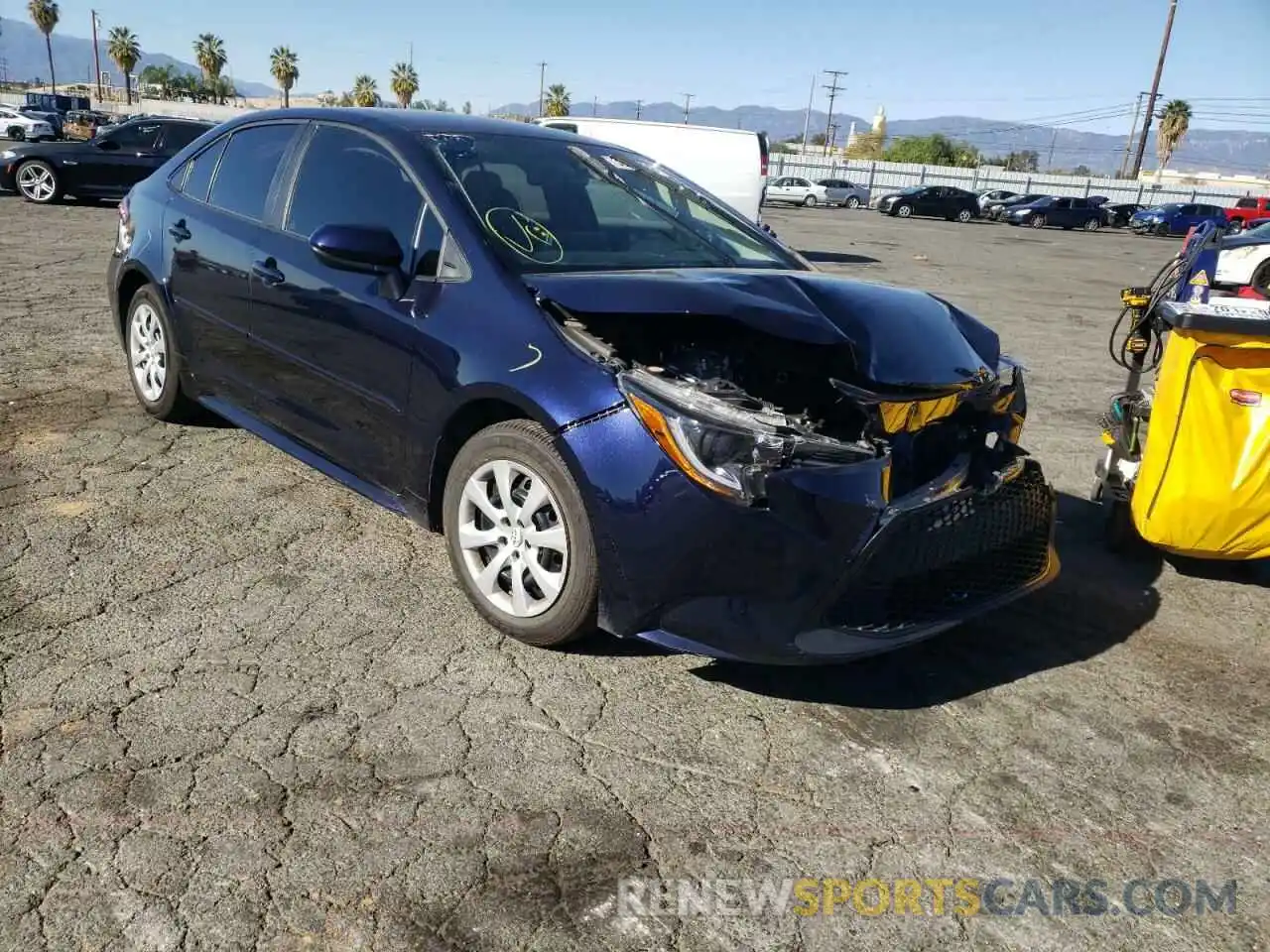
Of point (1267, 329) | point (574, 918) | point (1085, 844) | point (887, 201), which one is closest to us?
point (574, 918)

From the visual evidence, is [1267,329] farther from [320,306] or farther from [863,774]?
[320,306]

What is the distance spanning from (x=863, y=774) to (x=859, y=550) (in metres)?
0.60

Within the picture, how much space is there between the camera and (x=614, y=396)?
283 centimetres

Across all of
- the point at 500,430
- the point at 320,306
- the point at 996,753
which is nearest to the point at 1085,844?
the point at 996,753

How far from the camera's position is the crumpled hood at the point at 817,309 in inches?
114

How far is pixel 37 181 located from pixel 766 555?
1764cm

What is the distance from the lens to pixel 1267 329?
11.7ft

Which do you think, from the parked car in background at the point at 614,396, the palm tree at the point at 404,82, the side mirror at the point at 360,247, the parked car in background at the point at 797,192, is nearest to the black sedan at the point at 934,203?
the parked car in background at the point at 797,192

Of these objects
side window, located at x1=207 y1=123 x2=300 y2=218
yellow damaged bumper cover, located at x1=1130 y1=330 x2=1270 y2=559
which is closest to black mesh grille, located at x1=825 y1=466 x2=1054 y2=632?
yellow damaged bumper cover, located at x1=1130 y1=330 x2=1270 y2=559

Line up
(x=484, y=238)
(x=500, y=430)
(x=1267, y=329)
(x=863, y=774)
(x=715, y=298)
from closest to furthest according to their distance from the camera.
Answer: (x=863, y=774), (x=715, y=298), (x=500, y=430), (x=484, y=238), (x=1267, y=329)

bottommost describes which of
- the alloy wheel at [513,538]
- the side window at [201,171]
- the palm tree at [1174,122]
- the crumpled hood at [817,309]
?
the alloy wheel at [513,538]

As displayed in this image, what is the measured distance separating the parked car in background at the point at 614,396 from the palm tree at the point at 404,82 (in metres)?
103

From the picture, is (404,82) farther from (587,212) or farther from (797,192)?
(587,212)

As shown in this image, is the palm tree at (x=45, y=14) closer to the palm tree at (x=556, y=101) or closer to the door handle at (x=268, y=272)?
the palm tree at (x=556, y=101)
